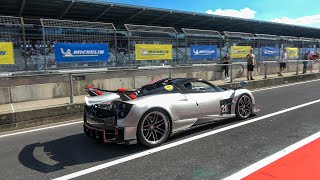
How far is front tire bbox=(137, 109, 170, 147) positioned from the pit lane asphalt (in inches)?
9.2

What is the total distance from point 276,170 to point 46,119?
5831mm

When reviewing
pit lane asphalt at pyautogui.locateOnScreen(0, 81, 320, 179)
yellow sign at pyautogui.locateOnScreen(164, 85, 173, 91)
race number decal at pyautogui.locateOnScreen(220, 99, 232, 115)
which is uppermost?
yellow sign at pyautogui.locateOnScreen(164, 85, 173, 91)

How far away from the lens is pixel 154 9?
19.6 metres

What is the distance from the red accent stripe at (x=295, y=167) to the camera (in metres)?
4.17

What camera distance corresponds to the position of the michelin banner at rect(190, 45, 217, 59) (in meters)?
16.1

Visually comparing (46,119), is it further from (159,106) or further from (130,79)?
(130,79)

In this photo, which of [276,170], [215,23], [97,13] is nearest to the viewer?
[276,170]

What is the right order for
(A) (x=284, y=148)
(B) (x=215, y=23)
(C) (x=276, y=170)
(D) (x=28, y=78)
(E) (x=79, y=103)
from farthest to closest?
(B) (x=215, y=23) → (D) (x=28, y=78) → (E) (x=79, y=103) → (A) (x=284, y=148) → (C) (x=276, y=170)

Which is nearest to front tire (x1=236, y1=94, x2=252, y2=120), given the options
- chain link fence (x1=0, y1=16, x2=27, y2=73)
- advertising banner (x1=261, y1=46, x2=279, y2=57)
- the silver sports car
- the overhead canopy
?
the silver sports car

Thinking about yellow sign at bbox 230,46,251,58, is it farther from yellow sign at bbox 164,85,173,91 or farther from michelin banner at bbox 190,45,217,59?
yellow sign at bbox 164,85,173,91

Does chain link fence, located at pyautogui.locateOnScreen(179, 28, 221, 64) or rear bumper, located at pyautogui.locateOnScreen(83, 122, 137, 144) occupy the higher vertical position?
chain link fence, located at pyautogui.locateOnScreen(179, 28, 221, 64)

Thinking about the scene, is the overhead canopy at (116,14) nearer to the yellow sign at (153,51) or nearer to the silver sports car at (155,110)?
the yellow sign at (153,51)

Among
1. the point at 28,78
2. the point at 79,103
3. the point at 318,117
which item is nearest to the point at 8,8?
the point at 28,78

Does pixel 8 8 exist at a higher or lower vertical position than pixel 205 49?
higher
